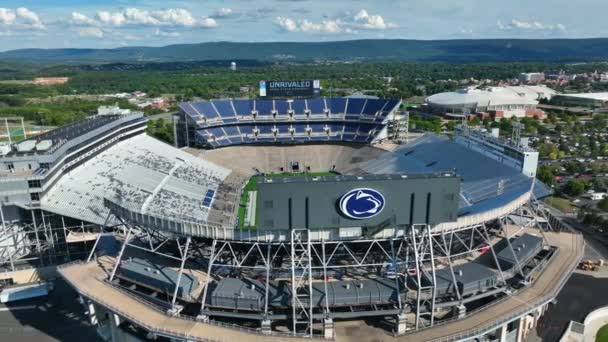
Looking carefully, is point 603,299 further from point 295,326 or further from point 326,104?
point 326,104

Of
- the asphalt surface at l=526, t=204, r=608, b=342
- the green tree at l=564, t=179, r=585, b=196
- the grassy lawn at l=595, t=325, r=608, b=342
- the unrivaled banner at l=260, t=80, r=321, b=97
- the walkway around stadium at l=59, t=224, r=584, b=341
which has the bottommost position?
the grassy lawn at l=595, t=325, r=608, b=342

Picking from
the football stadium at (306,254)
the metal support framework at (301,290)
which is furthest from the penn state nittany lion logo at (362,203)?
the metal support framework at (301,290)

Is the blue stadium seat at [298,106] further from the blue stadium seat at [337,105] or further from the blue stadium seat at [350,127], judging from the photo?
the blue stadium seat at [350,127]

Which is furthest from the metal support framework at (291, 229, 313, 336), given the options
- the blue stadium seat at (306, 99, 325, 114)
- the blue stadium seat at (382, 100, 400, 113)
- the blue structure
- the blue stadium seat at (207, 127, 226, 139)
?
the blue stadium seat at (306, 99, 325, 114)

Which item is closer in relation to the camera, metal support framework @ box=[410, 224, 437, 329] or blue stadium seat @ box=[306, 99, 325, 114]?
metal support framework @ box=[410, 224, 437, 329]

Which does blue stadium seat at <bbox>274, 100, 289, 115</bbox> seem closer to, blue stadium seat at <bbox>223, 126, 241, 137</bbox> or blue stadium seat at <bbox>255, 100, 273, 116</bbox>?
blue stadium seat at <bbox>255, 100, 273, 116</bbox>

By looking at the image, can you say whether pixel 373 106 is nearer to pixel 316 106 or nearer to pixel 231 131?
pixel 316 106

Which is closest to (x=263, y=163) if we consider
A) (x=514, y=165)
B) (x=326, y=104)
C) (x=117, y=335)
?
(x=326, y=104)
